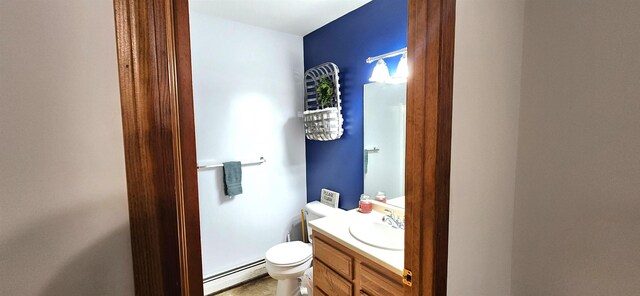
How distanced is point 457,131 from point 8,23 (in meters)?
0.93

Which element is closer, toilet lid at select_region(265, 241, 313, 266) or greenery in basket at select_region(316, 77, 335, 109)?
toilet lid at select_region(265, 241, 313, 266)

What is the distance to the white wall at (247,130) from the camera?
85.0 inches

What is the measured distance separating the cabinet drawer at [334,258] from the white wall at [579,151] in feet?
2.49

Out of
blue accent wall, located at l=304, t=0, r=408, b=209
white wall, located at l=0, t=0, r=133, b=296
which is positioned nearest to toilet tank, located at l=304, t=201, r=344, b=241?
blue accent wall, located at l=304, t=0, r=408, b=209

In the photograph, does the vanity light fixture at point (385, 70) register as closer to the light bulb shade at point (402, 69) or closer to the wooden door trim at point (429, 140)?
the light bulb shade at point (402, 69)

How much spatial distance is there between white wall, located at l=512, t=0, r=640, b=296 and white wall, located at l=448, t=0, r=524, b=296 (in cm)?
6

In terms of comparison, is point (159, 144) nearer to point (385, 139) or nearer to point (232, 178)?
point (385, 139)

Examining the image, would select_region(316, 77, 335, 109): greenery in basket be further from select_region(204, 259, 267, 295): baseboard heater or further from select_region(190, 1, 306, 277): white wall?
select_region(204, 259, 267, 295): baseboard heater

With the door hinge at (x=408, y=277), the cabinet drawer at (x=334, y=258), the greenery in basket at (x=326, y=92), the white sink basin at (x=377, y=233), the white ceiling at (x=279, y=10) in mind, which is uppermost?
the white ceiling at (x=279, y=10)

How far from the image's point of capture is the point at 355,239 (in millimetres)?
1458

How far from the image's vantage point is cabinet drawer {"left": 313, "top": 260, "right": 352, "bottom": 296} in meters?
1.49

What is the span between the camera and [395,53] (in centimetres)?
174

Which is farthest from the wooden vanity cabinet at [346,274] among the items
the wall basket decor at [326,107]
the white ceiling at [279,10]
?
the white ceiling at [279,10]

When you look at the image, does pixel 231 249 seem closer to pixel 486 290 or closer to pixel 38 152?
pixel 486 290
